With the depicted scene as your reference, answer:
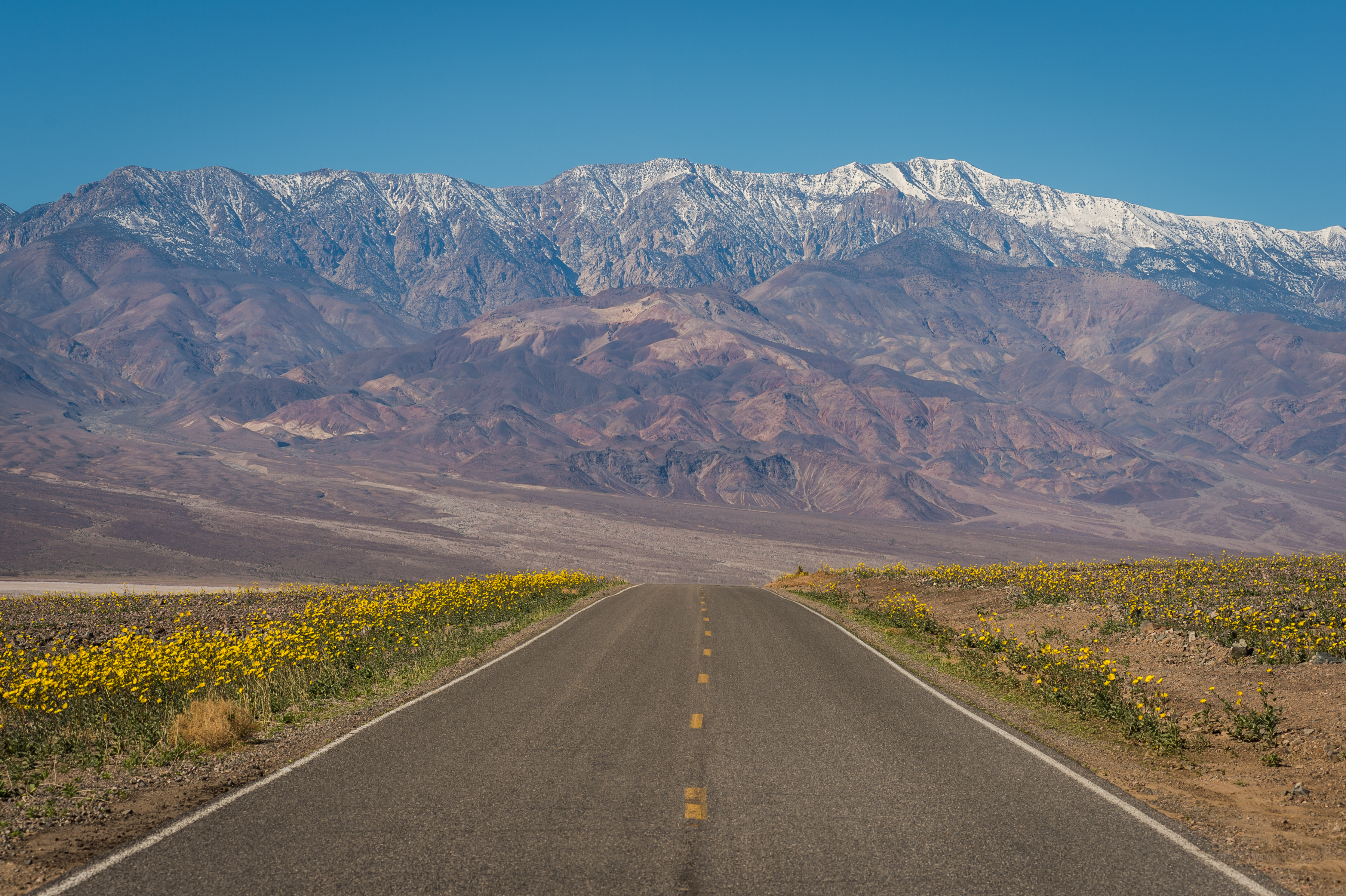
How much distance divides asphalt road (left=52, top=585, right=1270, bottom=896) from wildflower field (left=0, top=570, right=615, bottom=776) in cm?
298

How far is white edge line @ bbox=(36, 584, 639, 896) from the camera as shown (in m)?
6.24

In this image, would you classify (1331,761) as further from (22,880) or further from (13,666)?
(13,666)

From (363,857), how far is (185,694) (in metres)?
6.78

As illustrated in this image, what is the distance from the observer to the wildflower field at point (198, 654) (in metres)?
11.1

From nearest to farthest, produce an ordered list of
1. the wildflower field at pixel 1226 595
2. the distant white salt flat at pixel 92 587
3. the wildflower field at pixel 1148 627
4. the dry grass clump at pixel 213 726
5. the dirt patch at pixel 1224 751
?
1. the dirt patch at pixel 1224 751
2. the dry grass clump at pixel 213 726
3. the wildflower field at pixel 1148 627
4. the wildflower field at pixel 1226 595
5. the distant white salt flat at pixel 92 587

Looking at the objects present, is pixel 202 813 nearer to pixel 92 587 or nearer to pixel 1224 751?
pixel 1224 751

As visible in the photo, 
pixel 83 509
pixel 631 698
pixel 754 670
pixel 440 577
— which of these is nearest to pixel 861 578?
pixel 754 670

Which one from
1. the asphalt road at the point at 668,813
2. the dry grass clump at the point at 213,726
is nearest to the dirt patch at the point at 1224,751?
the asphalt road at the point at 668,813

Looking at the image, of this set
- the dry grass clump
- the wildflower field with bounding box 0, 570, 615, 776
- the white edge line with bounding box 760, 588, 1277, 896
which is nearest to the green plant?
the white edge line with bounding box 760, 588, 1277, 896

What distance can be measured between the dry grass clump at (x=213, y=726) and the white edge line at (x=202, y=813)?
1270 mm

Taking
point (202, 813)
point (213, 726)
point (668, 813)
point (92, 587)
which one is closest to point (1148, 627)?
point (668, 813)

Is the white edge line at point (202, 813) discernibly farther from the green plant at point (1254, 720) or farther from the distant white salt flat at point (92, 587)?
the distant white salt flat at point (92, 587)

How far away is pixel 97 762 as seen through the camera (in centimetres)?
998

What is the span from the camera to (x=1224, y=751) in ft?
34.5
